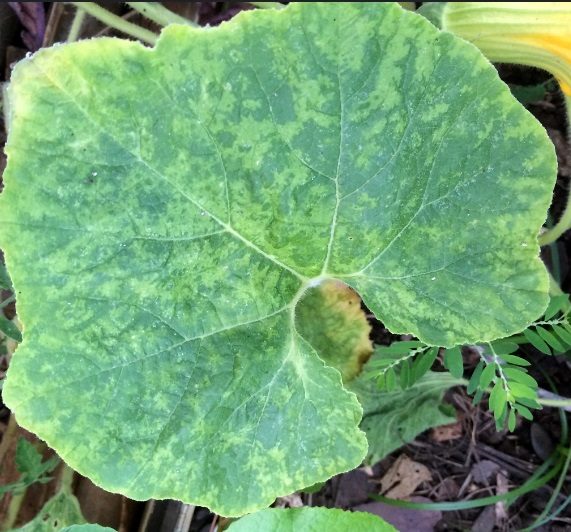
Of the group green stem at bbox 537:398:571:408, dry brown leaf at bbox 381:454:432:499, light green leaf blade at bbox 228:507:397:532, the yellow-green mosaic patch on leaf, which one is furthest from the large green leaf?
dry brown leaf at bbox 381:454:432:499

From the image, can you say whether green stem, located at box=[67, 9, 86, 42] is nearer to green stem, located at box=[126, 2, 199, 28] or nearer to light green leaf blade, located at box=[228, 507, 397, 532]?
green stem, located at box=[126, 2, 199, 28]

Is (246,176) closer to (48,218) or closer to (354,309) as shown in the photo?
(48,218)

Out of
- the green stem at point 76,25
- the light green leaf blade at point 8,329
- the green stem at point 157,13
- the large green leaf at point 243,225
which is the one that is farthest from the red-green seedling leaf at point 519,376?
the green stem at point 76,25

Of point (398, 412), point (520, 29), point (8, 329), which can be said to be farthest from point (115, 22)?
point (398, 412)

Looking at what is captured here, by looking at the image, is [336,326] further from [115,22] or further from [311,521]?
[115,22]

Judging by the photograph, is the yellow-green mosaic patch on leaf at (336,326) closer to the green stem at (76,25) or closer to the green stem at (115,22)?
the green stem at (115,22)
